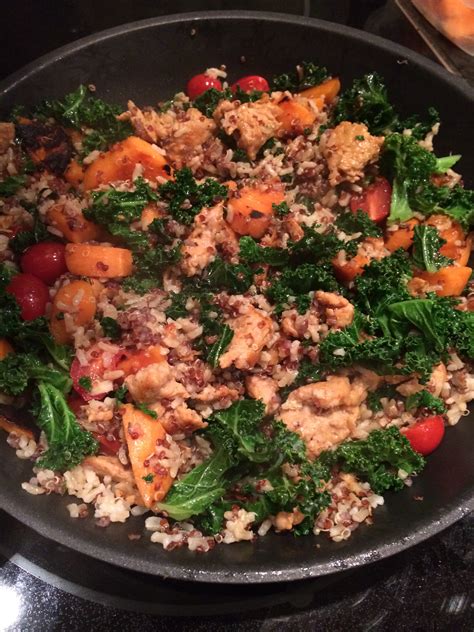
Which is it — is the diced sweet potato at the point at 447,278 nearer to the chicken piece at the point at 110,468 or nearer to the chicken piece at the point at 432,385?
the chicken piece at the point at 432,385

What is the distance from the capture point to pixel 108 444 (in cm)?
257

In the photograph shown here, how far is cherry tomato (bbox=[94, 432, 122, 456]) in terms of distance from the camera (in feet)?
8.40

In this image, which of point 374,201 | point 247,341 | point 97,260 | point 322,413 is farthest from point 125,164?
point 322,413

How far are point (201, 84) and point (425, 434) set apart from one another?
92.9 inches

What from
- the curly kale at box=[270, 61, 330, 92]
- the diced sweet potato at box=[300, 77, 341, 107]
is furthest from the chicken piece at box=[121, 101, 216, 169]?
the diced sweet potato at box=[300, 77, 341, 107]

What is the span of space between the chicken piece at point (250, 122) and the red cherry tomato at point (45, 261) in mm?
1111

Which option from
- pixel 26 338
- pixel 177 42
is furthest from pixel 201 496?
pixel 177 42

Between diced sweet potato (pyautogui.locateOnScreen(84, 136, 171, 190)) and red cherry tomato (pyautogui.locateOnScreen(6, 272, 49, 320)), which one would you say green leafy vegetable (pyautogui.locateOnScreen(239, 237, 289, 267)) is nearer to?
diced sweet potato (pyautogui.locateOnScreen(84, 136, 171, 190))

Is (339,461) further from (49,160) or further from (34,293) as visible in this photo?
(49,160)

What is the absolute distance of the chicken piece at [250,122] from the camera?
314 cm

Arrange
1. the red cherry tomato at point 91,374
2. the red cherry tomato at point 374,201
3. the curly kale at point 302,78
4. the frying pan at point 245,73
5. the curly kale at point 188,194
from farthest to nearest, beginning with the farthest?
1. the curly kale at point 302,78
2. the red cherry tomato at point 374,201
3. the curly kale at point 188,194
4. the red cherry tomato at point 91,374
5. the frying pan at point 245,73

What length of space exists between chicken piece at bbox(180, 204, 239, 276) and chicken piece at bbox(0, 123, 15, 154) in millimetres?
1147

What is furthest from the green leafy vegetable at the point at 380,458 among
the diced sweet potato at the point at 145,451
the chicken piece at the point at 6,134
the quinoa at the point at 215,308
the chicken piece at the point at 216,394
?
the chicken piece at the point at 6,134

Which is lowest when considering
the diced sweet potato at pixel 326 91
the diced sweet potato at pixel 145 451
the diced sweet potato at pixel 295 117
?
the diced sweet potato at pixel 145 451
